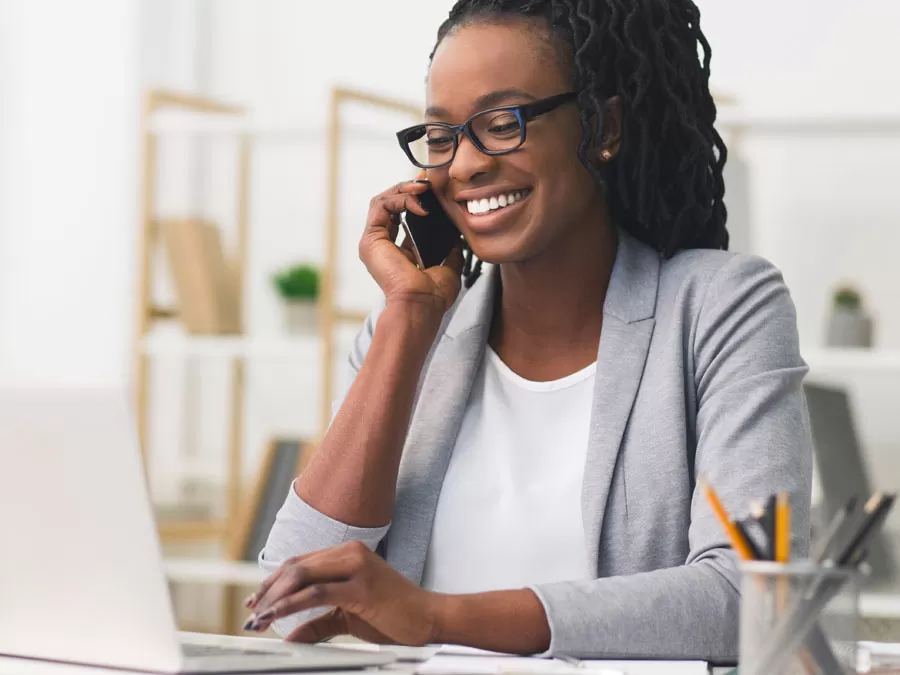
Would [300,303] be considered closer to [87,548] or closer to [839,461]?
[839,461]

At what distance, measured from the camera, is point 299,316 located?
2.79 metres

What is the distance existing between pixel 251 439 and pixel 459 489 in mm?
1919

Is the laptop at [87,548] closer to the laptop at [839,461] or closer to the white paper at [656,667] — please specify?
the white paper at [656,667]

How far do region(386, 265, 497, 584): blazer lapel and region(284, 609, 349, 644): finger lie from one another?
1.12 ft

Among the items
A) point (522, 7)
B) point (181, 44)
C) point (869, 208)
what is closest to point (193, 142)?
point (181, 44)

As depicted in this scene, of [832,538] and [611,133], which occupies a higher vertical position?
[611,133]

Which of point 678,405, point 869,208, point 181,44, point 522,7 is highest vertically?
point 181,44

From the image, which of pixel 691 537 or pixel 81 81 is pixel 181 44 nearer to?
pixel 81 81

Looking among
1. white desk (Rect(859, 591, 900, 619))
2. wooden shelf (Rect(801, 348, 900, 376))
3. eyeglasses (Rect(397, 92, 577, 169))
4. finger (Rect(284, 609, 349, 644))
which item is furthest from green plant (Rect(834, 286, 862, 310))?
finger (Rect(284, 609, 349, 644))

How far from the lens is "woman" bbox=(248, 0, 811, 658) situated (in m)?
1.30

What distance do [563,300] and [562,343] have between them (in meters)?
0.06

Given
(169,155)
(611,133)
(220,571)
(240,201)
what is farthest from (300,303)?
(611,133)

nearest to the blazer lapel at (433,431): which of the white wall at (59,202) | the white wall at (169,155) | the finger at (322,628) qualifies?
the finger at (322,628)

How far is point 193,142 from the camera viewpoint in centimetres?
332
